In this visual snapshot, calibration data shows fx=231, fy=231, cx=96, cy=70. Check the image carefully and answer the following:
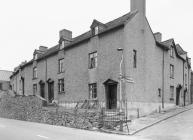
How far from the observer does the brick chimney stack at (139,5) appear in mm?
21419

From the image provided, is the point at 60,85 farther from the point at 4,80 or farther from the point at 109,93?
the point at 4,80

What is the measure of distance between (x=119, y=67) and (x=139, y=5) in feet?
20.7

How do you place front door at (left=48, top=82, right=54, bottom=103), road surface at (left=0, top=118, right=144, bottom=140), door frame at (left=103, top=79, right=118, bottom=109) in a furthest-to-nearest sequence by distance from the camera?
front door at (left=48, top=82, right=54, bottom=103), door frame at (left=103, top=79, right=118, bottom=109), road surface at (left=0, top=118, right=144, bottom=140)

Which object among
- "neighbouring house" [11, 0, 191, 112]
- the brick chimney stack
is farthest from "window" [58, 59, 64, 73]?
the brick chimney stack

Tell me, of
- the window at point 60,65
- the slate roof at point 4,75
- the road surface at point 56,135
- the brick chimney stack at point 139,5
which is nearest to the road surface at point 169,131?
the road surface at point 56,135

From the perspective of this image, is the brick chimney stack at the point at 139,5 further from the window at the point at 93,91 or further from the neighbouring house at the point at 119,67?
the window at the point at 93,91

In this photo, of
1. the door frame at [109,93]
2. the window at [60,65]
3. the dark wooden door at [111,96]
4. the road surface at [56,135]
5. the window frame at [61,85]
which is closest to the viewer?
the road surface at [56,135]

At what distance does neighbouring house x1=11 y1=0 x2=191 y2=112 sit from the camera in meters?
20.2

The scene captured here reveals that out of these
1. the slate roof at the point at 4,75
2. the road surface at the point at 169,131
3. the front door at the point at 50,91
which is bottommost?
the road surface at the point at 169,131

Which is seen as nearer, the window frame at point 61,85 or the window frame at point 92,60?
the window frame at point 92,60

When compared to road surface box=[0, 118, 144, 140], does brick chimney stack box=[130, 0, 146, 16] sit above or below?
above

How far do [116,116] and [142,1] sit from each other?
1124cm

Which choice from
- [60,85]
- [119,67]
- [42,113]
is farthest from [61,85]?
[119,67]

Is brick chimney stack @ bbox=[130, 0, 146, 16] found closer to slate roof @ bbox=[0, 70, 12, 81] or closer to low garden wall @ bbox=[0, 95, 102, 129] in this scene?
low garden wall @ bbox=[0, 95, 102, 129]
